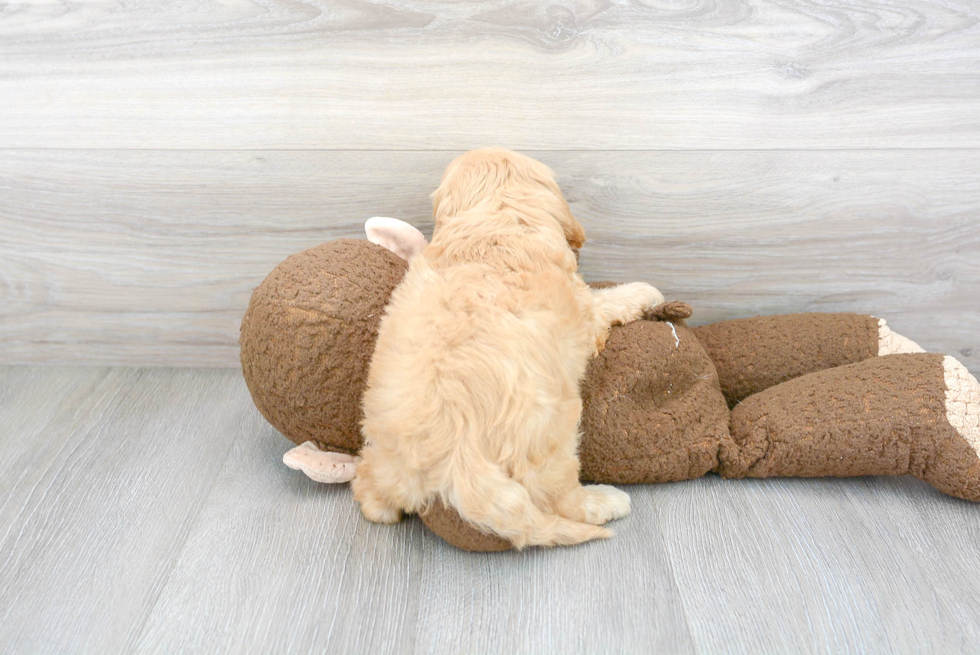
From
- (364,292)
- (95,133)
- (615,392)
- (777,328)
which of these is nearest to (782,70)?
(777,328)

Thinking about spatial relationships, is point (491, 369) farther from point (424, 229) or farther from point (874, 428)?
point (874, 428)

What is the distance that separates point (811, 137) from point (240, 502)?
1378 millimetres

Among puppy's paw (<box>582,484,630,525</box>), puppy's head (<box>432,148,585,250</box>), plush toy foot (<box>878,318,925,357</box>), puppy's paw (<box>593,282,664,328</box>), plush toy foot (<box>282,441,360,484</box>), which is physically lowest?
plush toy foot (<box>282,441,360,484</box>)

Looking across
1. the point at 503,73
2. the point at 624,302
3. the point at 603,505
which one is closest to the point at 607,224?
the point at 624,302

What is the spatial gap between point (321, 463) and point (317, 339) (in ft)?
0.83

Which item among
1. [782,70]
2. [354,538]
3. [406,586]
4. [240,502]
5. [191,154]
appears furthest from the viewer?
[191,154]

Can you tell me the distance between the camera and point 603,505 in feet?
3.94

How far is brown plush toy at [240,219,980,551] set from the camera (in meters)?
1.22

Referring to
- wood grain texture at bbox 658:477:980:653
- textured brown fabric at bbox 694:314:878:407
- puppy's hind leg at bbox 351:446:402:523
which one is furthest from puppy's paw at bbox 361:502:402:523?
textured brown fabric at bbox 694:314:878:407

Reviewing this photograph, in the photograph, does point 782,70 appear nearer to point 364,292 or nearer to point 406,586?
point 364,292

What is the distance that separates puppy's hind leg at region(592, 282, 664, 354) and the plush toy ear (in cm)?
38

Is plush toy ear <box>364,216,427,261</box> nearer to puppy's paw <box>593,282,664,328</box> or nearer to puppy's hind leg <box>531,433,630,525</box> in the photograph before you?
puppy's paw <box>593,282,664,328</box>

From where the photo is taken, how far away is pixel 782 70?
4.63 ft

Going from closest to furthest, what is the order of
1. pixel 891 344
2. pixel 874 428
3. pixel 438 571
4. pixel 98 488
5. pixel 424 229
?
pixel 438 571
pixel 874 428
pixel 98 488
pixel 891 344
pixel 424 229
